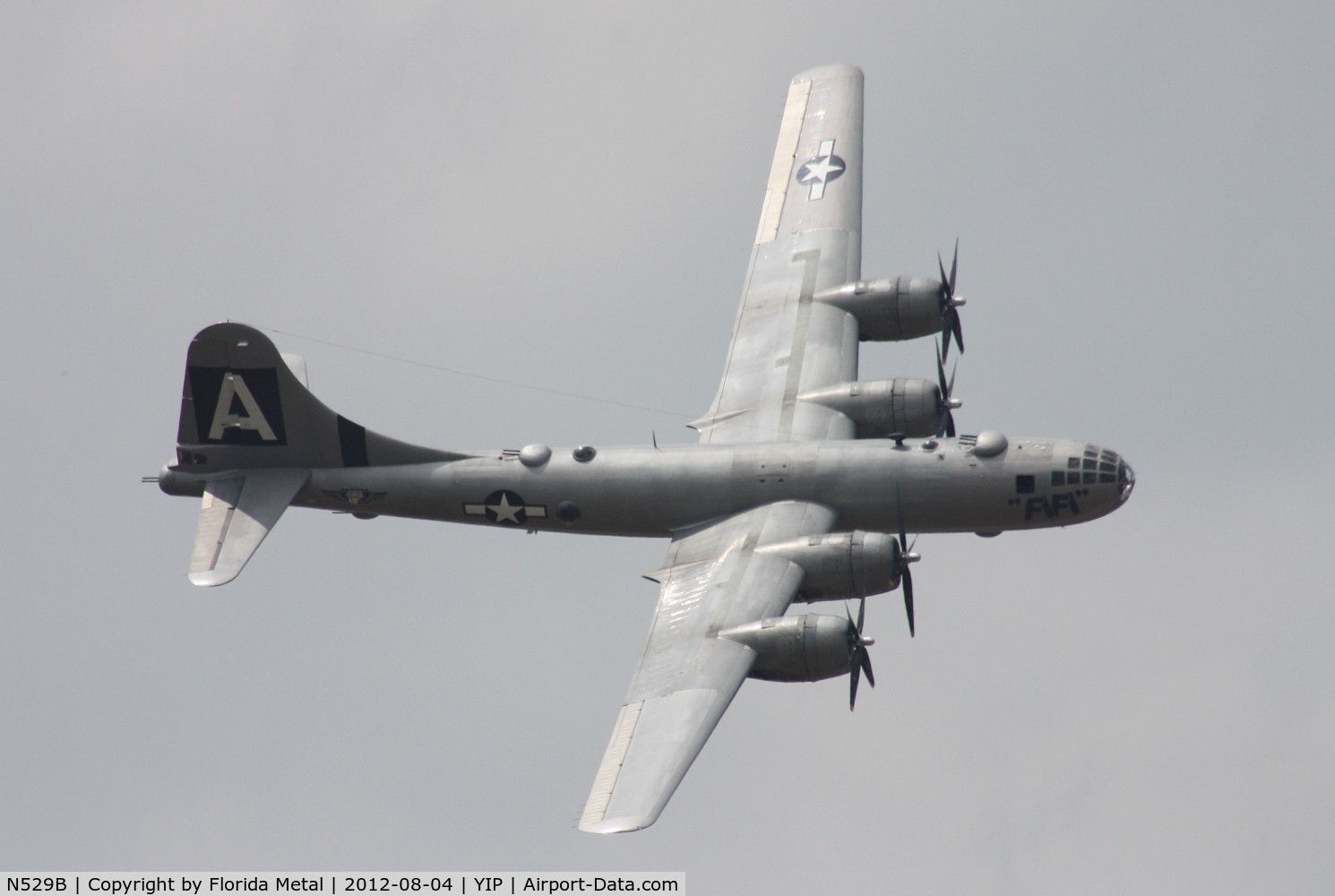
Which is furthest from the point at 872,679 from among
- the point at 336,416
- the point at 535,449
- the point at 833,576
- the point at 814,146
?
the point at 814,146

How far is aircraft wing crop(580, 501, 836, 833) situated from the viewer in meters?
51.3

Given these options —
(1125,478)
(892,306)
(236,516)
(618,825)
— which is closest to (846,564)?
(1125,478)

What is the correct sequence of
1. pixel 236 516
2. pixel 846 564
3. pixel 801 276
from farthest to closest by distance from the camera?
pixel 801 276 < pixel 236 516 < pixel 846 564

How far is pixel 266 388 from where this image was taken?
61125 mm

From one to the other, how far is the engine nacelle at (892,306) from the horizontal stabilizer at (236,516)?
51.2 ft

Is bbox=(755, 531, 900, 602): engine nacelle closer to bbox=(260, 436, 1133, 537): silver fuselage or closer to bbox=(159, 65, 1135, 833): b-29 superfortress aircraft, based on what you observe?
bbox=(159, 65, 1135, 833): b-29 superfortress aircraft

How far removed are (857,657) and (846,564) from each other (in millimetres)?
2716

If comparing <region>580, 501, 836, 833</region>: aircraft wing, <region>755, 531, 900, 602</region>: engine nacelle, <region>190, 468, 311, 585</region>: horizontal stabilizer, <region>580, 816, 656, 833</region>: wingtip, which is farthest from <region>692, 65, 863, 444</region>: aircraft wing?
<region>580, 816, 656, 833</region>: wingtip

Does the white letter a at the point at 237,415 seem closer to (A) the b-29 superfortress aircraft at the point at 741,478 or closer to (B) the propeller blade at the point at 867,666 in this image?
(A) the b-29 superfortress aircraft at the point at 741,478

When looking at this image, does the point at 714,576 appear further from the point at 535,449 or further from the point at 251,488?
the point at 251,488

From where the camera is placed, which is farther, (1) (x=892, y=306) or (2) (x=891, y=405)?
(1) (x=892, y=306)

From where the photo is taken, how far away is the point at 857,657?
179ft

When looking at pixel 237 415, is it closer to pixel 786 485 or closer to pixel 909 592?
pixel 786 485

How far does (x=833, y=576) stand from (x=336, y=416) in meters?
14.2
